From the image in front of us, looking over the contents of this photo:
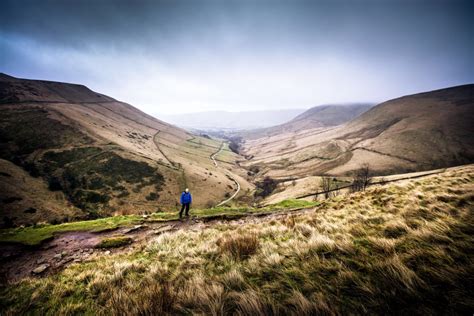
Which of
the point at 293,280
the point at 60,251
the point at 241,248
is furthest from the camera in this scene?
the point at 60,251

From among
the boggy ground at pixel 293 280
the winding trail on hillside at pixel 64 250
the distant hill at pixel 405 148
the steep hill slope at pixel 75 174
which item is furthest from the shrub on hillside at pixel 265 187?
the boggy ground at pixel 293 280

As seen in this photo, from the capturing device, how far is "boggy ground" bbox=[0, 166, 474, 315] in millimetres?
2418

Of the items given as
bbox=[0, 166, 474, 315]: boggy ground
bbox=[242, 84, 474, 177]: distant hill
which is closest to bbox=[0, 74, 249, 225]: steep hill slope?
bbox=[0, 166, 474, 315]: boggy ground

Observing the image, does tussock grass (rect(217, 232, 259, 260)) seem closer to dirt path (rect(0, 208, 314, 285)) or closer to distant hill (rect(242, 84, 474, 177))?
dirt path (rect(0, 208, 314, 285))

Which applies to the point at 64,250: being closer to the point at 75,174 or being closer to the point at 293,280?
the point at 293,280

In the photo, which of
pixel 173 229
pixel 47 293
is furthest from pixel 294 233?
pixel 173 229

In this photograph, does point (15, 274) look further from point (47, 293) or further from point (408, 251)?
point (408, 251)

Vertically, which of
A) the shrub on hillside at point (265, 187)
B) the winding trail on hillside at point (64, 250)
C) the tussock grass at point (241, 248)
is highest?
the tussock grass at point (241, 248)

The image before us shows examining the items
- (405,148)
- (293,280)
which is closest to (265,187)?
(293,280)

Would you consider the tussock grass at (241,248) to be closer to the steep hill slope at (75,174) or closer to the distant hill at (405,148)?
the steep hill slope at (75,174)

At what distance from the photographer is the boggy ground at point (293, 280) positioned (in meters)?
2.42

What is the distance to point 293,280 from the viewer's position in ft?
10.6

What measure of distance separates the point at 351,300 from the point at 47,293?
255 inches

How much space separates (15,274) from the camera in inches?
243
